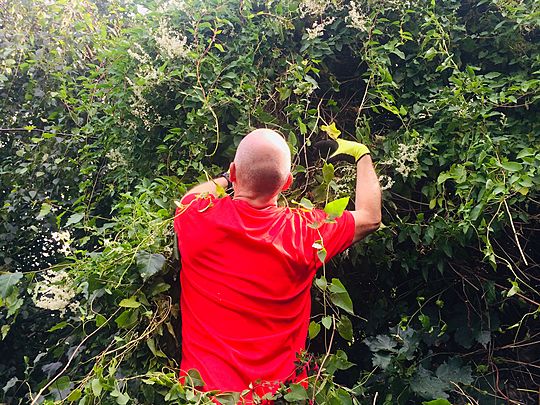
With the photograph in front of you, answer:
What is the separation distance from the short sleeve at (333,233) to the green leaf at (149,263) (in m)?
0.53

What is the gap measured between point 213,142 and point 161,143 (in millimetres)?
341

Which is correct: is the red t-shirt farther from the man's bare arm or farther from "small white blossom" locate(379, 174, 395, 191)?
"small white blossom" locate(379, 174, 395, 191)

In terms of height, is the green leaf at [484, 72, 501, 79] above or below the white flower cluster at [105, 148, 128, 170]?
above

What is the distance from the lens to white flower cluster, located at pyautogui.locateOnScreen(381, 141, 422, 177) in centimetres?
197

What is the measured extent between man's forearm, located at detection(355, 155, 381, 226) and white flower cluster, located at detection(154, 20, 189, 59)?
97cm

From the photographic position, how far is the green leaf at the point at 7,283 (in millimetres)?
1646

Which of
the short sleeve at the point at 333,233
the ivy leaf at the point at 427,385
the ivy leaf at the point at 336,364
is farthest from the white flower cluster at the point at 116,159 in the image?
the ivy leaf at the point at 427,385

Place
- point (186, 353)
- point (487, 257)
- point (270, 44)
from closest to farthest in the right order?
point (186, 353) < point (487, 257) < point (270, 44)

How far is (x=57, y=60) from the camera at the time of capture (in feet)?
11.2

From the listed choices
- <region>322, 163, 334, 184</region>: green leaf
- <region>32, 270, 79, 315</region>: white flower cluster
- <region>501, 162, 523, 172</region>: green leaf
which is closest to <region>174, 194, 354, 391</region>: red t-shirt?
<region>322, 163, 334, 184</region>: green leaf

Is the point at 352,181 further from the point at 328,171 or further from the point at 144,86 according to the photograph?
the point at 144,86

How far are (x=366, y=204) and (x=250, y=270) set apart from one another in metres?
0.50

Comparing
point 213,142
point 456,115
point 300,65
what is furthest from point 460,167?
point 213,142

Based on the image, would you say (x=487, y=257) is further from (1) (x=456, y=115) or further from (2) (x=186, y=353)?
(2) (x=186, y=353)
